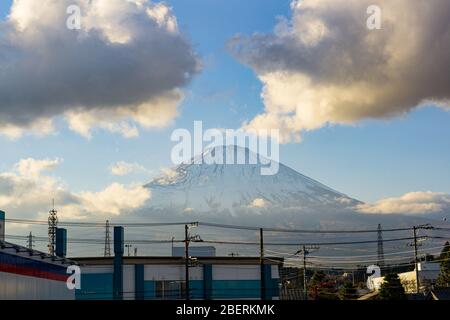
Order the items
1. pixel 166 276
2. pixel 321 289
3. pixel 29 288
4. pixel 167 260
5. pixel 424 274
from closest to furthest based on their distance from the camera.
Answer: pixel 29 288 → pixel 166 276 → pixel 167 260 → pixel 321 289 → pixel 424 274

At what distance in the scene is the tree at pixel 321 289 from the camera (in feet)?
368

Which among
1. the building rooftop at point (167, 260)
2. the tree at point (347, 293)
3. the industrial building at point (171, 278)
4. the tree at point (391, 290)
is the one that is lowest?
the tree at point (347, 293)

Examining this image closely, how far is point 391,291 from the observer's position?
330ft

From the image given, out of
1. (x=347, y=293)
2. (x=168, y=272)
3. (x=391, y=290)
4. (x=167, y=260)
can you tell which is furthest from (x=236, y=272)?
(x=347, y=293)

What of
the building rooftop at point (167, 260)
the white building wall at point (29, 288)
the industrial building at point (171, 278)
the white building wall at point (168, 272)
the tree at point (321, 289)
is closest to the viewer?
the white building wall at point (29, 288)

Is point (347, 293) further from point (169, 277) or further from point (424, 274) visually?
point (169, 277)

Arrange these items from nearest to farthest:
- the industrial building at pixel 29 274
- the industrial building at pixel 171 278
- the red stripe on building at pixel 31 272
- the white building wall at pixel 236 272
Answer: the industrial building at pixel 29 274 < the red stripe on building at pixel 31 272 < the industrial building at pixel 171 278 < the white building wall at pixel 236 272

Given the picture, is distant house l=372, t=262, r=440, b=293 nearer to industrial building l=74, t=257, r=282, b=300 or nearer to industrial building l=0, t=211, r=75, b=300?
industrial building l=74, t=257, r=282, b=300

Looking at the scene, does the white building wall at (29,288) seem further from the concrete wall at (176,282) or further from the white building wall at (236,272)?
the white building wall at (236,272)

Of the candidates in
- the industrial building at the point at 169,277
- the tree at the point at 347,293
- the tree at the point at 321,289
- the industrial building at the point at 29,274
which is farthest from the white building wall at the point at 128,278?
the tree at the point at 347,293

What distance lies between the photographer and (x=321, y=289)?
11438 cm
